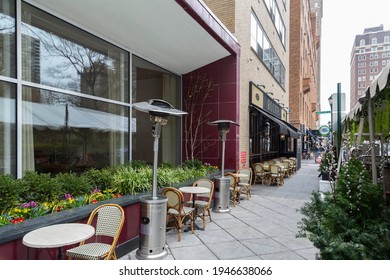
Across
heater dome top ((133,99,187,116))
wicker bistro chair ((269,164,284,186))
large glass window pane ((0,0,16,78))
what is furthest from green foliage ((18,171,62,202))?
wicker bistro chair ((269,164,284,186))

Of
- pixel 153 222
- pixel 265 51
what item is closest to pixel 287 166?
pixel 265 51

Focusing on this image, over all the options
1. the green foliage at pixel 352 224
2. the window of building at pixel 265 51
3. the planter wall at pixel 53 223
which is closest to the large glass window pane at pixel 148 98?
the planter wall at pixel 53 223

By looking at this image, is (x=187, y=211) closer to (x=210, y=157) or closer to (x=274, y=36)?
(x=210, y=157)

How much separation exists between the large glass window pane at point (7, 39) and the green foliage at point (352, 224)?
5834mm

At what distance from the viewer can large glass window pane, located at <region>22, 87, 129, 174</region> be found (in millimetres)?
5570

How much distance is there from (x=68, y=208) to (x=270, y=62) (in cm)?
1538

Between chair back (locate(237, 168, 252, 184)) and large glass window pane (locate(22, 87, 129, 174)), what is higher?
large glass window pane (locate(22, 87, 129, 174))

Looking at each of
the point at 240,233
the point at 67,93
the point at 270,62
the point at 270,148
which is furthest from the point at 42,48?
the point at 270,148

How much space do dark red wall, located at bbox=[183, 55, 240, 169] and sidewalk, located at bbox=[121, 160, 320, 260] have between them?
7.97 ft

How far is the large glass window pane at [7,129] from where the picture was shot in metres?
5.00

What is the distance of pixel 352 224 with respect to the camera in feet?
13.0

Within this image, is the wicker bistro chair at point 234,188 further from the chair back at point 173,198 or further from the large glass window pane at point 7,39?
the large glass window pane at point 7,39

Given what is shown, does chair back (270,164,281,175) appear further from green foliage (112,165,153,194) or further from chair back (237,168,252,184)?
green foliage (112,165,153,194)

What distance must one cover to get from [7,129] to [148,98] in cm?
491
